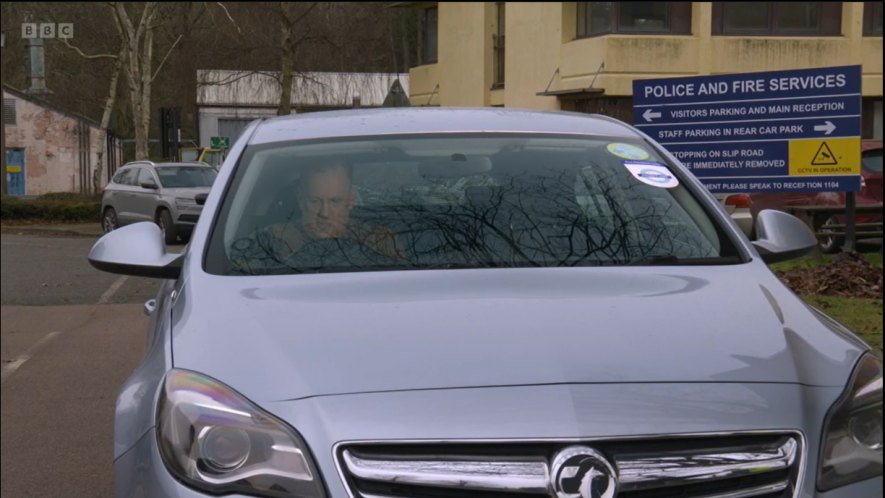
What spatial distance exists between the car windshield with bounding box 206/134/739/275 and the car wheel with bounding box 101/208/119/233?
17.2 m

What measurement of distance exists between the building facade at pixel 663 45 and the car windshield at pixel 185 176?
889 centimetres

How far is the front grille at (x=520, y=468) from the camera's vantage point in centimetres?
239

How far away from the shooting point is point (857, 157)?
11.9 m

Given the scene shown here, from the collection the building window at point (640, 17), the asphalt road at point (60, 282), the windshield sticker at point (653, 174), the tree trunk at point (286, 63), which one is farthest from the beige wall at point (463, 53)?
the windshield sticker at point (653, 174)

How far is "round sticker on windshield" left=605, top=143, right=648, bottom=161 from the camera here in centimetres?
411

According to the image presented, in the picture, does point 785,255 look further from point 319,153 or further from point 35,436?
point 35,436

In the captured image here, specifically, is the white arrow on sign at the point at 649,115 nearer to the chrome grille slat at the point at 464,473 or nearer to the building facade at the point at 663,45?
the chrome grille slat at the point at 464,473

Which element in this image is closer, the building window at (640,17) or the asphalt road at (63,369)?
the asphalt road at (63,369)

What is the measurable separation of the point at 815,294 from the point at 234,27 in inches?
739

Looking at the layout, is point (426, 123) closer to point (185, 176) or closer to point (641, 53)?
point (185, 176)

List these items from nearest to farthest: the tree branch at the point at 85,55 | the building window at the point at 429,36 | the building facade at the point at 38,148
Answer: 1. the tree branch at the point at 85,55
2. the building window at the point at 429,36
3. the building facade at the point at 38,148

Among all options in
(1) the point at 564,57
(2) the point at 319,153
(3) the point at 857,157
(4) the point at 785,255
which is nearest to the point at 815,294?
(3) the point at 857,157

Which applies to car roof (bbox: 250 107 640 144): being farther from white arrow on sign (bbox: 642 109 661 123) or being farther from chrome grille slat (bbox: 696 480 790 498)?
white arrow on sign (bbox: 642 109 661 123)

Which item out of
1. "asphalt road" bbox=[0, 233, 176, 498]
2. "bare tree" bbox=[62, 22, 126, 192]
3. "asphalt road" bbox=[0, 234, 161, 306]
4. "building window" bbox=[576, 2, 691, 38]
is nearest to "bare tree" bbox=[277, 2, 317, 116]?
"bare tree" bbox=[62, 22, 126, 192]
